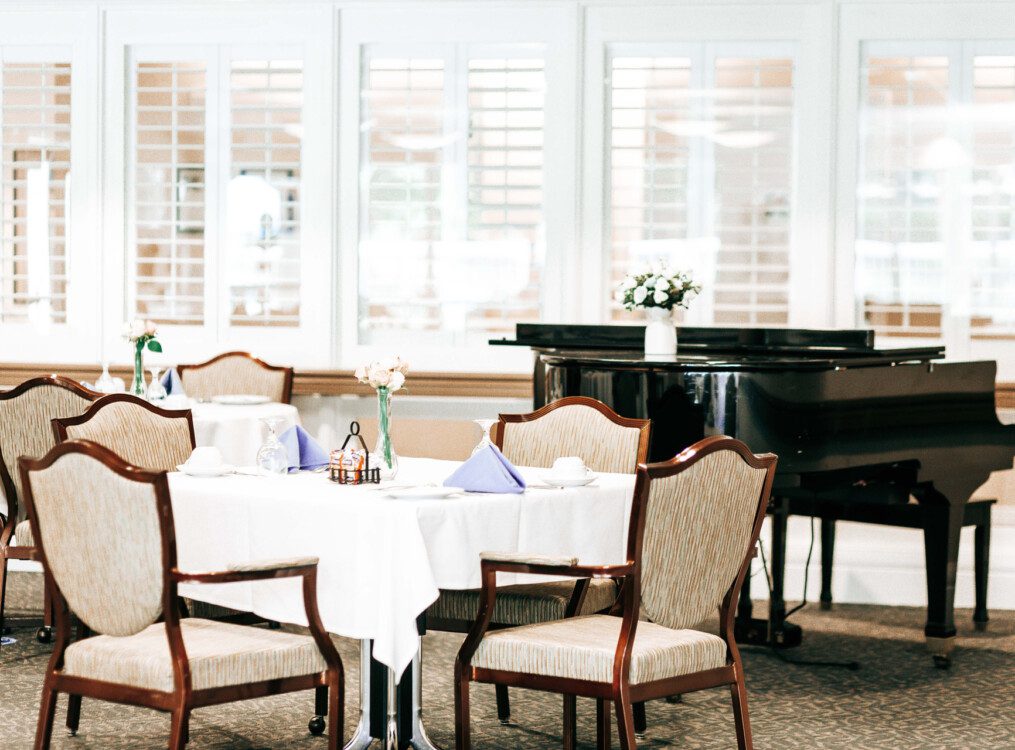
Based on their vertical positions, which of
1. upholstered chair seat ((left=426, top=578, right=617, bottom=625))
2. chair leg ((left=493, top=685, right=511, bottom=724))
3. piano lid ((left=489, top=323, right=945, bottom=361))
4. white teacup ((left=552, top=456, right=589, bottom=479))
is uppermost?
piano lid ((left=489, top=323, right=945, bottom=361))

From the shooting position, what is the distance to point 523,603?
372 cm

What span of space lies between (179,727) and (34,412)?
85.0 inches

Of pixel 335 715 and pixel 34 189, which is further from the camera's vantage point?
pixel 34 189

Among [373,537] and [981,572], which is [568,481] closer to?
[373,537]

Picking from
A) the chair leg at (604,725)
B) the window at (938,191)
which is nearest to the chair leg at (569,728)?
the chair leg at (604,725)

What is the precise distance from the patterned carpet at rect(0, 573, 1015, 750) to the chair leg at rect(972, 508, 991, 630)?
0.40 meters

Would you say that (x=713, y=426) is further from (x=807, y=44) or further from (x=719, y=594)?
(x=807, y=44)

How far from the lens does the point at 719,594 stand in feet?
10.7

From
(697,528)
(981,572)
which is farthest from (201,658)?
(981,572)

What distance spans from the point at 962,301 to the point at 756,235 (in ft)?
3.20

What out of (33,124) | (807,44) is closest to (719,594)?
(807,44)

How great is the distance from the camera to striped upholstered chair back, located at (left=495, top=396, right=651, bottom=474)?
4.18 meters

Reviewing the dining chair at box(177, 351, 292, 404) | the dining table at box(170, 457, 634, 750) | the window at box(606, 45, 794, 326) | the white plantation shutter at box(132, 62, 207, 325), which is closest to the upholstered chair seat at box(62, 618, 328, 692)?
the dining table at box(170, 457, 634, 750)

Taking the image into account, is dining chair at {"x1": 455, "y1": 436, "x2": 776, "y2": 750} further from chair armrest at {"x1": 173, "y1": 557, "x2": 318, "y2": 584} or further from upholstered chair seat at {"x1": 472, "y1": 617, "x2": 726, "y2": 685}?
chair armrest at {"x1": 173, "y1": 557, "x2": 318, "y2": 584}
